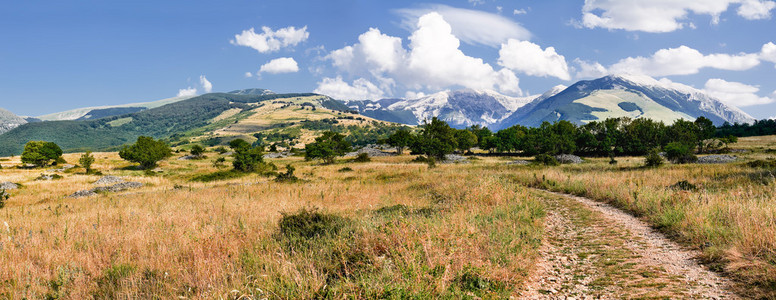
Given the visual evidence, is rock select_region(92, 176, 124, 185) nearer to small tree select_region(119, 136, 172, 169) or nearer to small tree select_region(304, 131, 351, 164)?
small tree select_region(119, 136, 172, 169)

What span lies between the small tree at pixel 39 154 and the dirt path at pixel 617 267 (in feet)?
347

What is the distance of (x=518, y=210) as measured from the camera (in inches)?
484

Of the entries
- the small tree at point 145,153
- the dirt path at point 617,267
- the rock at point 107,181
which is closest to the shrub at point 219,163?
the small tree at point 145,153

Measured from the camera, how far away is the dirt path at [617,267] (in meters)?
5.61

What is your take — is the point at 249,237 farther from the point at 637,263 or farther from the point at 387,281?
the point at 637,263

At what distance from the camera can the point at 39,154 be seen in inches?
2854

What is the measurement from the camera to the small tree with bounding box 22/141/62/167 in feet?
236

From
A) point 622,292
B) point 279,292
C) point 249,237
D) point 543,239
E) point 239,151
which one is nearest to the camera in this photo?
point 279,292

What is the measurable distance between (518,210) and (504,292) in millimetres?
7253

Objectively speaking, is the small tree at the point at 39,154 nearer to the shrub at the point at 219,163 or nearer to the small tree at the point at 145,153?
the small tree at the point at 145,153

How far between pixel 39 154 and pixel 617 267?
108 metres

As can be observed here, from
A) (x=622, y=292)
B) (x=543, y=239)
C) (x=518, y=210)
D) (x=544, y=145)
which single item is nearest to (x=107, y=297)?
(x=622, y=292)

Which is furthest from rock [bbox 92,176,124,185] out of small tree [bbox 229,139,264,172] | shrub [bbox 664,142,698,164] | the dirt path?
shrub [bbox 664,142,698,164]

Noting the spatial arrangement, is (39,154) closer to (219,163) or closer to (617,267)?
(219,163)
